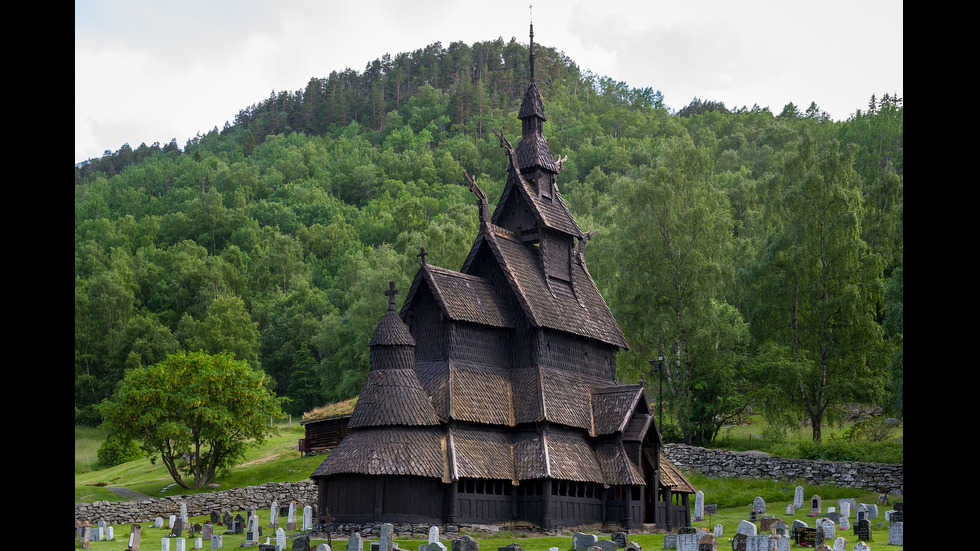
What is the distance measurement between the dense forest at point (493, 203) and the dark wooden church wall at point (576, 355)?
11938 mm

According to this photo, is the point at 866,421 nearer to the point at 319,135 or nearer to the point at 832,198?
the point at 832,198

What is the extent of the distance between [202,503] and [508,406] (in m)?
16.5

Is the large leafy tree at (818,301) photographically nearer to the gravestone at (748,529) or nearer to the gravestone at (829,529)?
the gravestone at (829,529)

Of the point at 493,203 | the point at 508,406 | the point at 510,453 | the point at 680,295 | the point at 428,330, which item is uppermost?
the point at 493,203

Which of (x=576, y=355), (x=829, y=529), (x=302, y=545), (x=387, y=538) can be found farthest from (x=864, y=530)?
(x=302, y=545)

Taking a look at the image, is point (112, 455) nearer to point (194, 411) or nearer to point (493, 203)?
point (194, 411)

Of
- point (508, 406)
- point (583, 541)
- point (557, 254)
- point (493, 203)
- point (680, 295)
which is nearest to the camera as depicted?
point (583, 541)

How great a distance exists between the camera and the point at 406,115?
18388 centimetres

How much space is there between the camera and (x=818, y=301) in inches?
2002

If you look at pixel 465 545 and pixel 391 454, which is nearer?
pixel 465 545

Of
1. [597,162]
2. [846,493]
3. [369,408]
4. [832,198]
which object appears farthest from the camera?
[597,162]

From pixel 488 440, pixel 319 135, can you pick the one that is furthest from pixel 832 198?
pixel 319 135
